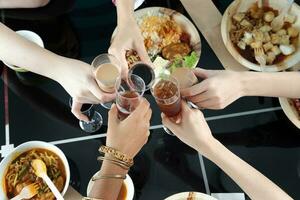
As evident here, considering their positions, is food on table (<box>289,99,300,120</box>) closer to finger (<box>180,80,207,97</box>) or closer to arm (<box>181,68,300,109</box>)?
arm (<box>181,68,300,109</box>)

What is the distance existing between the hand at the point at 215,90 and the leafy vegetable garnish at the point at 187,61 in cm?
14

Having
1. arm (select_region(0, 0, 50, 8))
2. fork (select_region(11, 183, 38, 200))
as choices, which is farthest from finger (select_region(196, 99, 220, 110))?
arm (select_region(0, 0, 50, 8))

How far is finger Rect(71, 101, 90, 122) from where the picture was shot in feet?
5.01

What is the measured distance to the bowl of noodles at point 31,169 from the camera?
1452 millimetres

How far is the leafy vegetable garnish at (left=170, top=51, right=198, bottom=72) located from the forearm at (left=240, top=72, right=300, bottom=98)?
244mm

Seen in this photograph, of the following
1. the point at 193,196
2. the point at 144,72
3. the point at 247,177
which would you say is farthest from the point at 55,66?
the point at 247,177

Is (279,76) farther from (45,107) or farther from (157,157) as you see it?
(45,107)

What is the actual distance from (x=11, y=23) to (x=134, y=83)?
29.1 inches

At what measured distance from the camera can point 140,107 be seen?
1304 millimetres

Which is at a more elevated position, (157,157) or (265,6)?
(265,6)

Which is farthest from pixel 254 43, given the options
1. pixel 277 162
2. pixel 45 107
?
pixel 45 107

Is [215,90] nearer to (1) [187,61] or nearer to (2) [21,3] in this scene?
(1) [187,61]

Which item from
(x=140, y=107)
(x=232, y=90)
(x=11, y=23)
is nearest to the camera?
(x=140, y=107)

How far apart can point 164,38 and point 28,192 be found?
82 cm
